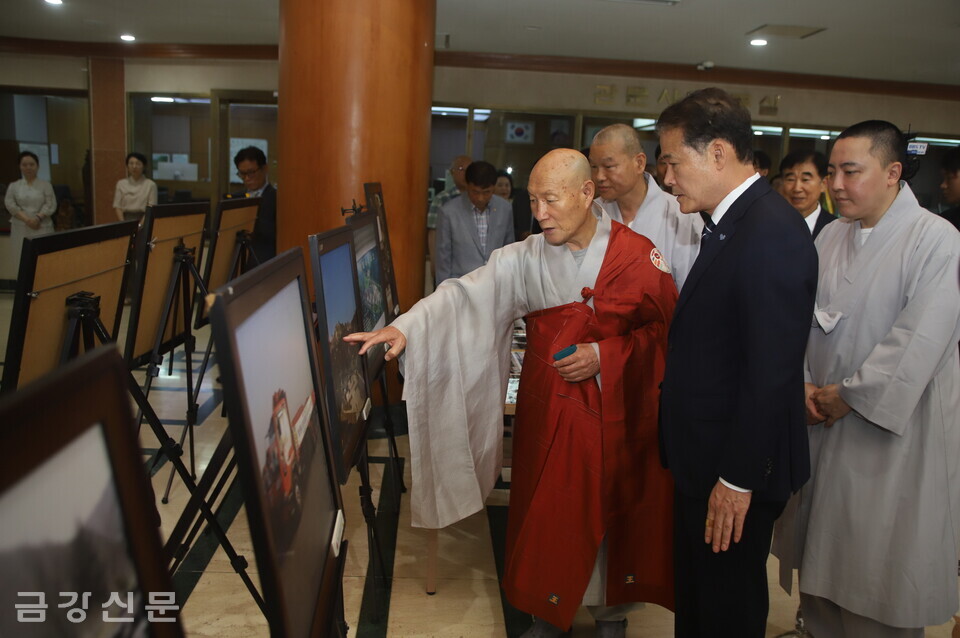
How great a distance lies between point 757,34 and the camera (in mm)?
7016

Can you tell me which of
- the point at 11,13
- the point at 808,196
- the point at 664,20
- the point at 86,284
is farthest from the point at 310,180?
the point at 11,13

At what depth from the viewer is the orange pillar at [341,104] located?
394 centimetres

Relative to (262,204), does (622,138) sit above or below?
above

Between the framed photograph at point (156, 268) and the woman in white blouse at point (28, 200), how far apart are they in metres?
5.80

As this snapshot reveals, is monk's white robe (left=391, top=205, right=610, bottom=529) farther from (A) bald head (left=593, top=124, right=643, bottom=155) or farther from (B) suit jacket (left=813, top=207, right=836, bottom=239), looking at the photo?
(B) suit jacket (left=813, top=207, right=836, bottom=239)

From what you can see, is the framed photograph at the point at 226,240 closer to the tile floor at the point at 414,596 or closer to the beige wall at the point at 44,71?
the tile floor at the point at 414,596

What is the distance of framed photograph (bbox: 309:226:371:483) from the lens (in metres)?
1.57

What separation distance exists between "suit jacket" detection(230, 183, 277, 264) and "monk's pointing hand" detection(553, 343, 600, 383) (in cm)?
290

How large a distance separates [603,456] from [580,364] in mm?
306

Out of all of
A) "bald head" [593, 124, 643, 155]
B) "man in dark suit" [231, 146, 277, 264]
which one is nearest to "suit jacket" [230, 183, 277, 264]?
"man in dark suit" [231, 146, 277, 264]

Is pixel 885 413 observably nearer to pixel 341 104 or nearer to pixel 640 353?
pixel 640 353

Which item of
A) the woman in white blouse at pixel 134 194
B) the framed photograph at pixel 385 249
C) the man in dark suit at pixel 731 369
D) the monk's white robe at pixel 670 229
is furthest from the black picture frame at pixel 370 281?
the woman in white blouse at pixel 134 194

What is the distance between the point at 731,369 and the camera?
163cm

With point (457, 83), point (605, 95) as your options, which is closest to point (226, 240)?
point (457, 83)
